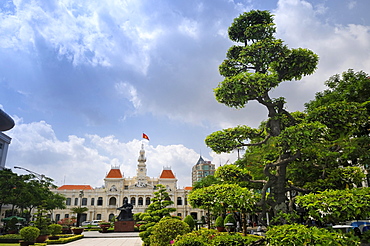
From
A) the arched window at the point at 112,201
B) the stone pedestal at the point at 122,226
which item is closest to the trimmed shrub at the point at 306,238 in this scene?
the stone pedestal at the point at 122,226

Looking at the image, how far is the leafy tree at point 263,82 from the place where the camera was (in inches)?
369

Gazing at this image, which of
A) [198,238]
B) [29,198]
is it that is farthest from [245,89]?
[29,198]

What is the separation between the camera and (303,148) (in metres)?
Result: 8.58

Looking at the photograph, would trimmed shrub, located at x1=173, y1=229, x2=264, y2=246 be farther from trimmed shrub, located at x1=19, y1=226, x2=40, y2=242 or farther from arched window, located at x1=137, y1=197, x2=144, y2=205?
arched window, located at x1=137, y1=197, x2=144, y2=205

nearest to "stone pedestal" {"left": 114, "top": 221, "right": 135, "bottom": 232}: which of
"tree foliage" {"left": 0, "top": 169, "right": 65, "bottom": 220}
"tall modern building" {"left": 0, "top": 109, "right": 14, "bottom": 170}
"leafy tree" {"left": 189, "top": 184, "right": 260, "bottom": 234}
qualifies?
"tree foliage" {"left": 0, "top": 169, "right": 65, "bottom": 220}

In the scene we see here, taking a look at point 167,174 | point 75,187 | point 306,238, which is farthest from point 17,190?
point 167,174

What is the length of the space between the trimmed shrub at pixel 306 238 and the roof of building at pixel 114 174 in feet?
228

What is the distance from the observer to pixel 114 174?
72375mm

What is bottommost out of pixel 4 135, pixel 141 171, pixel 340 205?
pixel 340 205

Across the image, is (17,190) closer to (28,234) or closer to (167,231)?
(28,234)

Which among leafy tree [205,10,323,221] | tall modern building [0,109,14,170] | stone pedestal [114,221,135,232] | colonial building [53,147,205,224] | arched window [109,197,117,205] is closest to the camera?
leafy tree [205,10,323,221]

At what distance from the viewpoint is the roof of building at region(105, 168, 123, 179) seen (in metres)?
71.6

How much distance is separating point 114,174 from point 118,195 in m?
6.16

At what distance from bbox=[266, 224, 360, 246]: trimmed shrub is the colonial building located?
64.7m
